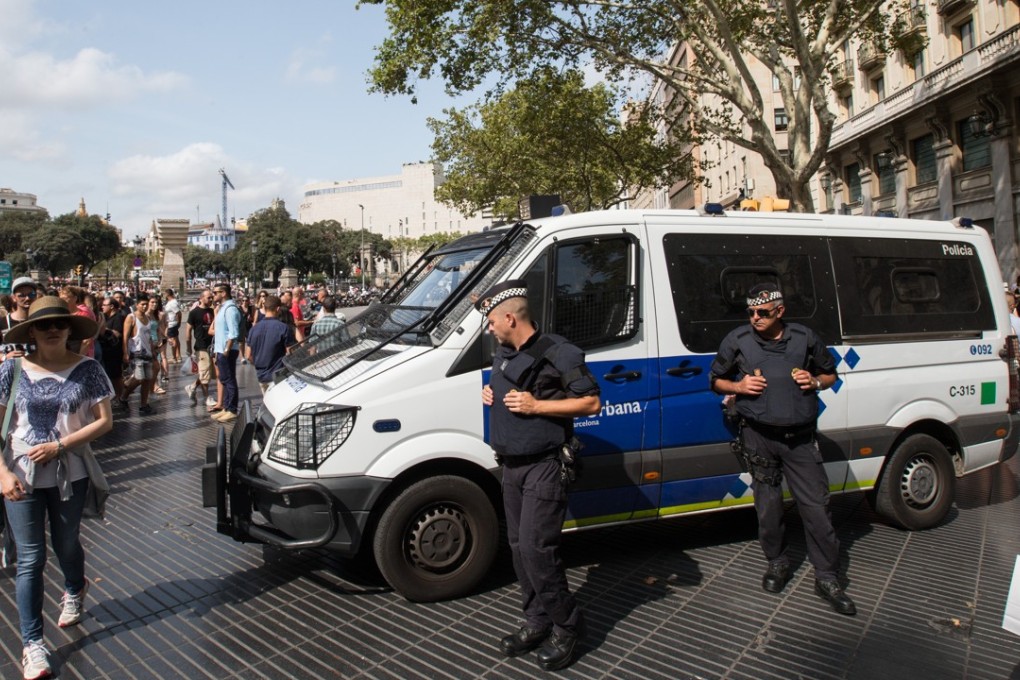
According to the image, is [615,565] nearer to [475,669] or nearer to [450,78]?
[475,669]

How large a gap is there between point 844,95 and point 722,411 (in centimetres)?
A: 3364

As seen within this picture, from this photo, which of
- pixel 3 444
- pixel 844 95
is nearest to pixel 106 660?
pixel 3 444

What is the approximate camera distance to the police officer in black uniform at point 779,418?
4.48 meters

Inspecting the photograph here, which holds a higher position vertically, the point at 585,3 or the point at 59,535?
the point at 585,3

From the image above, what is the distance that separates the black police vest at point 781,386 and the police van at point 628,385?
471 millimetres

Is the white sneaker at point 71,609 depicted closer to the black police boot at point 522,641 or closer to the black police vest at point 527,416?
the black police boot at point 522,641

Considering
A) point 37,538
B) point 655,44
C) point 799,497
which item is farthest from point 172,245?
point 799,497

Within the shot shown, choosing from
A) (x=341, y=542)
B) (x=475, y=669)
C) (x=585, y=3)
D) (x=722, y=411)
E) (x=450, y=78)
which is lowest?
(x=475, y=669)

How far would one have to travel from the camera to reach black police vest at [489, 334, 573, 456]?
363cm

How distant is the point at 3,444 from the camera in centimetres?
391

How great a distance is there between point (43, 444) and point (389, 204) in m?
165

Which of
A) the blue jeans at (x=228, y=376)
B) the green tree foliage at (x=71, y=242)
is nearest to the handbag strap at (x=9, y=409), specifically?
the blue jeans at (x=228, y=376)

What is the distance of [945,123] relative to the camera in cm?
2625

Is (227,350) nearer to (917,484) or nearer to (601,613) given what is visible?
(601,613)
